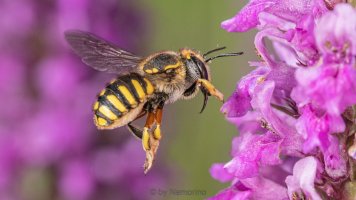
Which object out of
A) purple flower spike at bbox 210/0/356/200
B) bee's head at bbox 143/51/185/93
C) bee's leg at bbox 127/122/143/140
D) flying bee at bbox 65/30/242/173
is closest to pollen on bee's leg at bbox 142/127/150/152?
flying bee at bbox 65/30/242/173

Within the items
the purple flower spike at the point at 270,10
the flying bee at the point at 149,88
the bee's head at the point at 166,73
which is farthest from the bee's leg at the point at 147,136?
the purple flower spike at the point at 270,10

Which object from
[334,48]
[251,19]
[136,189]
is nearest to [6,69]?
[136,189]

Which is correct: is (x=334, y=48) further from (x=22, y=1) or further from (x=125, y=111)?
(x=22, y=1)

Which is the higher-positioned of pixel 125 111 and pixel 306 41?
pixel 306 41

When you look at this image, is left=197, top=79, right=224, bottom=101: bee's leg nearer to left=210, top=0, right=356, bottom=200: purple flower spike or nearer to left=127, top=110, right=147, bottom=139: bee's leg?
left=127, top=110, right=147, bottom=139: bee's leg

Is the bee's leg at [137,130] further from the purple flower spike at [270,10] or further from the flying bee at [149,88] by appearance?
the purple flower spike at [270,10]

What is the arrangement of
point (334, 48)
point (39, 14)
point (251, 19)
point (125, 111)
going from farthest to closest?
point (39, 14)
point (125, 111)
point (251, 19)
point (334, 48)

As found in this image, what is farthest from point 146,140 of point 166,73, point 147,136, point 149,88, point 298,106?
point 298,106
